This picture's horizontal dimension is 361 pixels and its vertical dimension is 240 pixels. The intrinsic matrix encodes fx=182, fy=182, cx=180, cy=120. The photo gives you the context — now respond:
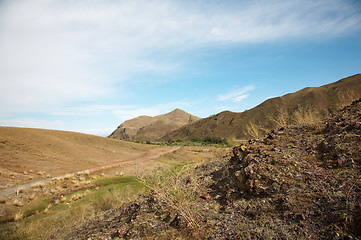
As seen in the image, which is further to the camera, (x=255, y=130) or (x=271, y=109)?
(x=271, y=109)

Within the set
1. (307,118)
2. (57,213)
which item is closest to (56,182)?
(57,213)

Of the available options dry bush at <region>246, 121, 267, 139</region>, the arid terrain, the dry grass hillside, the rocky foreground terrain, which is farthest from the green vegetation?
the dry grass hillside

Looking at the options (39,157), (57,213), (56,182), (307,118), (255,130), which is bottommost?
(57,213)

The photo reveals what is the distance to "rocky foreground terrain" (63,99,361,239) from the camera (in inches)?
117

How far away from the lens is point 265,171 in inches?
162

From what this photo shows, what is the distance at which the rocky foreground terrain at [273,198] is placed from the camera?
2.98 m

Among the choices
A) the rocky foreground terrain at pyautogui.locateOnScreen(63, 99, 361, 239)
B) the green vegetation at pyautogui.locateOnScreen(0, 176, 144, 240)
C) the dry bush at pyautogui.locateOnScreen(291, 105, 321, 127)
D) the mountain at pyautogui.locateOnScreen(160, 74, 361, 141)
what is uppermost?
the mountain at pyautogui.locateOnScreen(160, 74, 361, 141)

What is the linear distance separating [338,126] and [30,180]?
24088 millimetres

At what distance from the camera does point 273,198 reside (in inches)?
143

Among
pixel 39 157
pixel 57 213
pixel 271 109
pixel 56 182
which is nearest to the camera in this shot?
pixel 57 213

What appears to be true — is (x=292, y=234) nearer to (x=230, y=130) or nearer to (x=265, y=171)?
(x=265, y=171)

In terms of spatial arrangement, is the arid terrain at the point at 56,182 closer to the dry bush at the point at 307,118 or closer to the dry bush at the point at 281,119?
the dry bush at the point at 281,119

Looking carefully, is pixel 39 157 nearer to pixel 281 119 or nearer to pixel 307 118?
pixel 281 119

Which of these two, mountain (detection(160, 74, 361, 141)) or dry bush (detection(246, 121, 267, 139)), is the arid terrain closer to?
dry bush (detection(246, 121, 267, 139))
